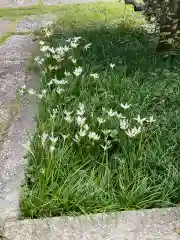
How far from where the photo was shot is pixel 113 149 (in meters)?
2.51

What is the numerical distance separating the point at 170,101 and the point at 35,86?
39.8 inches

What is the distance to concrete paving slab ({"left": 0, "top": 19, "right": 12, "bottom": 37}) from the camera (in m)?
4.64

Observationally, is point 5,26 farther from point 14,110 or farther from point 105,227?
point 105,227

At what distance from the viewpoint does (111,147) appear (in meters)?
2.50

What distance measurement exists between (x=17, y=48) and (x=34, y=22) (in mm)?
811

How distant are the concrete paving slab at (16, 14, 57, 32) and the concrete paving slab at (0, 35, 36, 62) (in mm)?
→ 258

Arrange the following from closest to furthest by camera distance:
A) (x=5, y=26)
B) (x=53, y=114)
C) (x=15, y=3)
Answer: (x=53, y=114) < (x=5, y=26) < (x=15, y=3)

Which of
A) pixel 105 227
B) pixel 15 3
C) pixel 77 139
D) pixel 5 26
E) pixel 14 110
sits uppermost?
pixel 15 3

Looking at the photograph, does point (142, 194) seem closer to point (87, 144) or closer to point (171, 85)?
point (87, 144)

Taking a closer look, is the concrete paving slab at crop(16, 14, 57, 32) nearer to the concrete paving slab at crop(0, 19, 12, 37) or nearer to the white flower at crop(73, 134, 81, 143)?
the concrete paving slab at crop(0, 19, 12, 37)

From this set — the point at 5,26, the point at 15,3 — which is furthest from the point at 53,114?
the point at 15,3

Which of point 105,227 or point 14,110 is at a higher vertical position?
point 14,110

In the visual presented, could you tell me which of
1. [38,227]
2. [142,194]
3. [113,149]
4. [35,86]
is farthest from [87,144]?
[35,86]

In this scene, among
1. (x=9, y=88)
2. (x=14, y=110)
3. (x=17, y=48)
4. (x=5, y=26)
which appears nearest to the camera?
(x=14, y=110)
